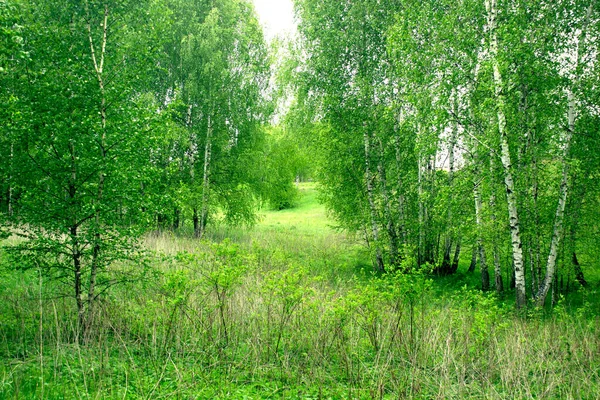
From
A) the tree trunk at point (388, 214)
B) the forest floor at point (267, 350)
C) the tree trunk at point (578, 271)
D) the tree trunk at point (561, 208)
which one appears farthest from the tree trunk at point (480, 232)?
the forest floor at point (267, 350)

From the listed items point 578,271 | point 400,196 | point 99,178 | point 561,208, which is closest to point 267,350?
point 99,178

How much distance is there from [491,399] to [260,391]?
2813mm

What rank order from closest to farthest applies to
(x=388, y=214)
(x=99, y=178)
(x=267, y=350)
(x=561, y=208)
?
(x=267, y=350)
(x=99, y=178)
(x=561, y=208)
(x=388, y=214)

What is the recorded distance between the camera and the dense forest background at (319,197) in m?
5.18

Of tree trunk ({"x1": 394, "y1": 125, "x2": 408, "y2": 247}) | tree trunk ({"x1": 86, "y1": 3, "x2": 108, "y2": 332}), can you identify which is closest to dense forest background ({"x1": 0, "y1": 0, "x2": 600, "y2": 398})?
tree trunk ({"x1": 86, "y1": 3, "x2": 108, "y2": 332})

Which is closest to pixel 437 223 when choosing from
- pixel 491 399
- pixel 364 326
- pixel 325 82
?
pixel 325 82

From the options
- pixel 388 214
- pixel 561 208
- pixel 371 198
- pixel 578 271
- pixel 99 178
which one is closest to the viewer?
pixel 99 178

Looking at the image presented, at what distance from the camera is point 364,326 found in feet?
20.2

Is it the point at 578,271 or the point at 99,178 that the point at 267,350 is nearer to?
the point at 99,178

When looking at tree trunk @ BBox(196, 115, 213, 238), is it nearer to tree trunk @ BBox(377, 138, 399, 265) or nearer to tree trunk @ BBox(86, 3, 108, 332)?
tree trunk @ BBox(377, 138, 399, 265)

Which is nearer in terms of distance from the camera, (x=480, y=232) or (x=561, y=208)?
(x=561, y=208)

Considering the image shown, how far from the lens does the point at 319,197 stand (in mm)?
15008

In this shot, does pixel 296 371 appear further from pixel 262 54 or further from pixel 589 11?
pixel 262 54

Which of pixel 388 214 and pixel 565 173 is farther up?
pixel 565 173
